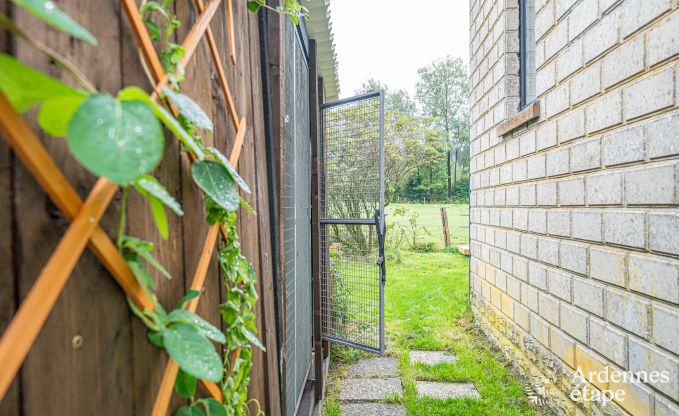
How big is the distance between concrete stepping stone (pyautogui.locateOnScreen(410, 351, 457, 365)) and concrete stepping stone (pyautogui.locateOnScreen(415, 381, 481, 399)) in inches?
13.0

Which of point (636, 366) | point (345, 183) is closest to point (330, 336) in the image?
point (345, 183)

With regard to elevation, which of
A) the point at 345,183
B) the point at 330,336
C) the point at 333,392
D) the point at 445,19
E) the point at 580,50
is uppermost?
the point at 445,19

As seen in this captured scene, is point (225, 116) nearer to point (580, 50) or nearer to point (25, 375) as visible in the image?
point (25, 375)

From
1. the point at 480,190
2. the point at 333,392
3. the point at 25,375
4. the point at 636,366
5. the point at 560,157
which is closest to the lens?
the point at 25,375

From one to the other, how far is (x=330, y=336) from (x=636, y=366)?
1.79 metres

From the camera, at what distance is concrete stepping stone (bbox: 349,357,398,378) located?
9.52ft

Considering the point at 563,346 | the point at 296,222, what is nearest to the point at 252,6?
the point at 296,222

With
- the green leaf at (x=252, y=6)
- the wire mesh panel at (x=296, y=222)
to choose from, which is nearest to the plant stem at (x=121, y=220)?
the green leaf at (x=252, y=6)

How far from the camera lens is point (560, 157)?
84.2 inches

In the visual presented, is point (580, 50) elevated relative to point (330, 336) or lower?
elevated

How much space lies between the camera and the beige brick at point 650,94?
1330 millimetres

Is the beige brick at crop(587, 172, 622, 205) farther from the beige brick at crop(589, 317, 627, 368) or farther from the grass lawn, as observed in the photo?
the grass lawn

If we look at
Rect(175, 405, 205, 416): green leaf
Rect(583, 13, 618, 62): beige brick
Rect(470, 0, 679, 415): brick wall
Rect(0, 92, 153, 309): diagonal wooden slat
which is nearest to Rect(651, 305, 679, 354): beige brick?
Rect(470, 0, 679, 415): brick wall

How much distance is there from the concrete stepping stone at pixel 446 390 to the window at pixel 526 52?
84.3 inches
